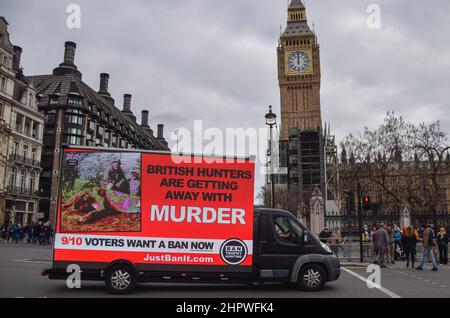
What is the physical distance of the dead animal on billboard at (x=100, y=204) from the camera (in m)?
9.74

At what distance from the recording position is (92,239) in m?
9.70

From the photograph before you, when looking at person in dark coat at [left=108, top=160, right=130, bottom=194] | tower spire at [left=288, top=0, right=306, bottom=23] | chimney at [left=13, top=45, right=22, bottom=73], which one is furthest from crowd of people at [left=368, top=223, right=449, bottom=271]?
tower spire at [left=288, top=0, right=306, bottom=23]

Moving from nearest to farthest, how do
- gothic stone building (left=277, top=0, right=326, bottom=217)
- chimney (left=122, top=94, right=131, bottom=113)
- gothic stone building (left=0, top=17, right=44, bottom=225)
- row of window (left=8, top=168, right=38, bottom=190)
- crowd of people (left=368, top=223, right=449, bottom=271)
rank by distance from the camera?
crowd of people (left=368, top=223, right=449, bottom=271) < gothic stone building (left=0, top=17, right=44, bottom=225) < row of window (left=8, top=168, right=38, bottom=190) < gothic stone building (left=277, top=0, right=326, bottom=217) < chimney (left=122, top=94, right=131, bottom=113)

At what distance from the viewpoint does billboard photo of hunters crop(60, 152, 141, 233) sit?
973 cm

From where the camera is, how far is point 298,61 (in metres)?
95.8

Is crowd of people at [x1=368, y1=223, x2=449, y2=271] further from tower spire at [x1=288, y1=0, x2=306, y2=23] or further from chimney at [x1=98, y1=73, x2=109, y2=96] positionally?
tower spire at [x1=288, y1=0, x2=306, y2=23]

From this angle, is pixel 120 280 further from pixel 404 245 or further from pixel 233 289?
pixel 404 245

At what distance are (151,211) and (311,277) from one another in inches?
177

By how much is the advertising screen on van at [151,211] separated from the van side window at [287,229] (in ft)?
2.89

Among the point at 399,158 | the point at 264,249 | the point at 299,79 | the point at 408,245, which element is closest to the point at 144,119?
the point at 299,79

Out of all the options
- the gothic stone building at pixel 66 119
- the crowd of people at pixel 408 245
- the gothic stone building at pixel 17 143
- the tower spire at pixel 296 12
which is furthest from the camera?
the tower spire at pixel 296 12

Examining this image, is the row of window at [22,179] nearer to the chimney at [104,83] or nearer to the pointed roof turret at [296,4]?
the chimney at [104,83]

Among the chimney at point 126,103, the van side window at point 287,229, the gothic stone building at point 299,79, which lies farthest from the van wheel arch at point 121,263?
the chimney at point 126,103

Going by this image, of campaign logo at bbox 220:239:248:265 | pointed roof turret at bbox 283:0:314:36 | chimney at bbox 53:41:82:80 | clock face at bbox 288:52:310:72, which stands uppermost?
pointed roof turret at bbox 283:0:314:36
